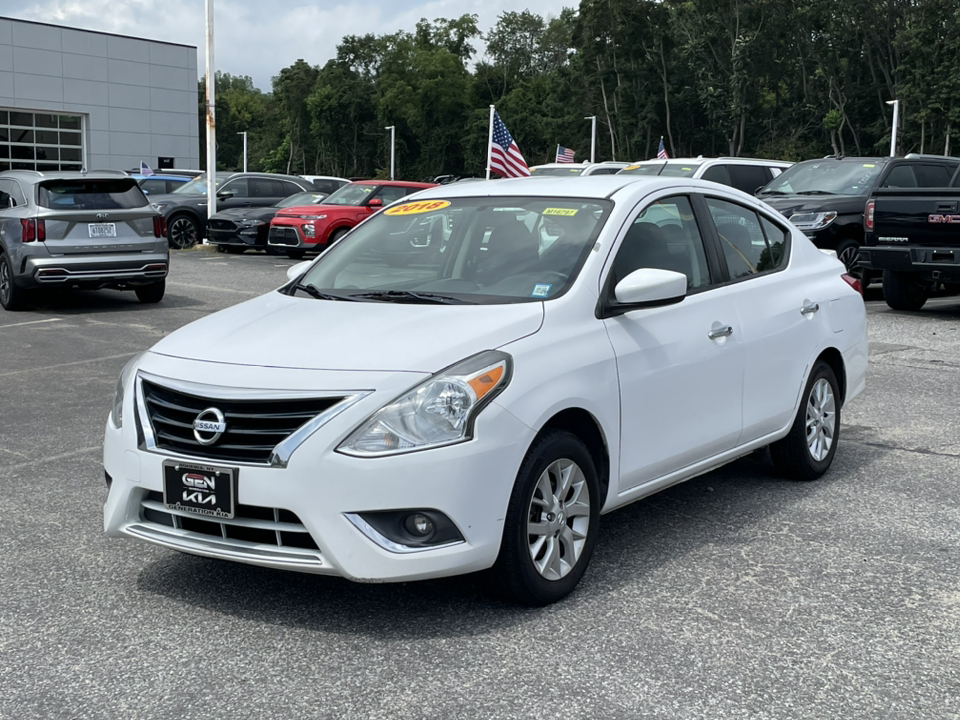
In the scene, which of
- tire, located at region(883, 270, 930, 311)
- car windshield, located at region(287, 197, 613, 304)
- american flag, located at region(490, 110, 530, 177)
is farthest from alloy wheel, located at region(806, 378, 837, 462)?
american flag, located at region(490, 110, 530, 177)

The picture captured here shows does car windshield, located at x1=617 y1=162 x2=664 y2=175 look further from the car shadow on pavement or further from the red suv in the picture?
the car shadow on pavement

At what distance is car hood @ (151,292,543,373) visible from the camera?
4125 millimetres

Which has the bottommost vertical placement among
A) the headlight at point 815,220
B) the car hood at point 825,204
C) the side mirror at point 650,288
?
the side mirror at point 650,288

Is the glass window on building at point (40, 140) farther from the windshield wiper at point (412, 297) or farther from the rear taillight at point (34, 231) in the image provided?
the windshield wiper at point (412, 297)

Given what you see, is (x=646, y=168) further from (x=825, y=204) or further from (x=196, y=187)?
(x=196, y=187)

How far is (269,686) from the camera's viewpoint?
11.9 ft

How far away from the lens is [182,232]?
2530cm

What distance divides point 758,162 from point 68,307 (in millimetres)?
11415

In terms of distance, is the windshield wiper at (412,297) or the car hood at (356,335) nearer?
the car hood at (356,335)

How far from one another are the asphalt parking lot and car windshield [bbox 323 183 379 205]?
1661cm

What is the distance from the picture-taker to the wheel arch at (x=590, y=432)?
435cm

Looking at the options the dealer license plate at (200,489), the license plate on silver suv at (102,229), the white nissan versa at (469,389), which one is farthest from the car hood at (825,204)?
the dealer license plate at (200,489)

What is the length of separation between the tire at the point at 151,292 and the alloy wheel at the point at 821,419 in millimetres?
10606

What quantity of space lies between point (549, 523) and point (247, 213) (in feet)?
67.6
